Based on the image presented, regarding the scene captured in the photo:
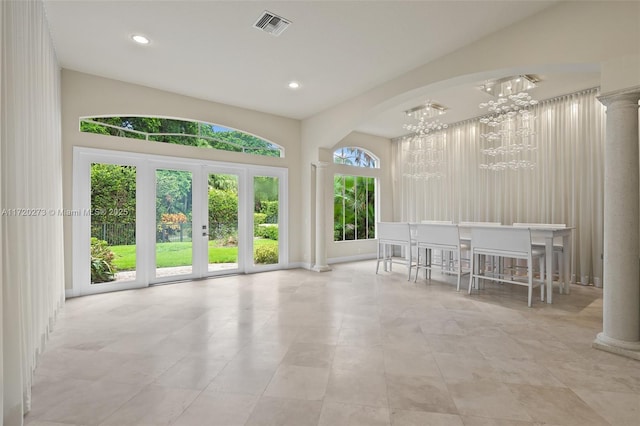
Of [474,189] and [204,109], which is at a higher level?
[204,109]

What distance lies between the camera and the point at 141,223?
5.00m

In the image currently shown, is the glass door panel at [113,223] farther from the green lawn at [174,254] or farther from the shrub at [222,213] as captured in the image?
the shrub at [222,213]

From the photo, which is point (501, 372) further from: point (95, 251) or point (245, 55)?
point (95, 251)

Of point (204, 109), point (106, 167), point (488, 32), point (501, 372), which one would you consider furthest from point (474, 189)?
point (106, 167)

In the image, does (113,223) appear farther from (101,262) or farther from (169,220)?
(169,220)

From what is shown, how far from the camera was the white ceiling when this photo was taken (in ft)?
10.1

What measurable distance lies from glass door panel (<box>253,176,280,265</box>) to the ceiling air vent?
3.21 m

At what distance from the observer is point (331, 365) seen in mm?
2430

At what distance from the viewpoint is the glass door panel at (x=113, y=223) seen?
465 centimetres

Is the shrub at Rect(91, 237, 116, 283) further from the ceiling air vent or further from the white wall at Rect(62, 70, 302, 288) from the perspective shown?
the ceiling air vent

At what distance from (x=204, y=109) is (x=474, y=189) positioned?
564 cm

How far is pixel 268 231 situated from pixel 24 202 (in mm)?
4463

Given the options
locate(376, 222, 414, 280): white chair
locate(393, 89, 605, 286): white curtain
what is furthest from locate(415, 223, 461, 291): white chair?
locate(393, 89, 605, 286): white curtain

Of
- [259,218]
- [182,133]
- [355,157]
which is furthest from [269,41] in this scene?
[355,157]
